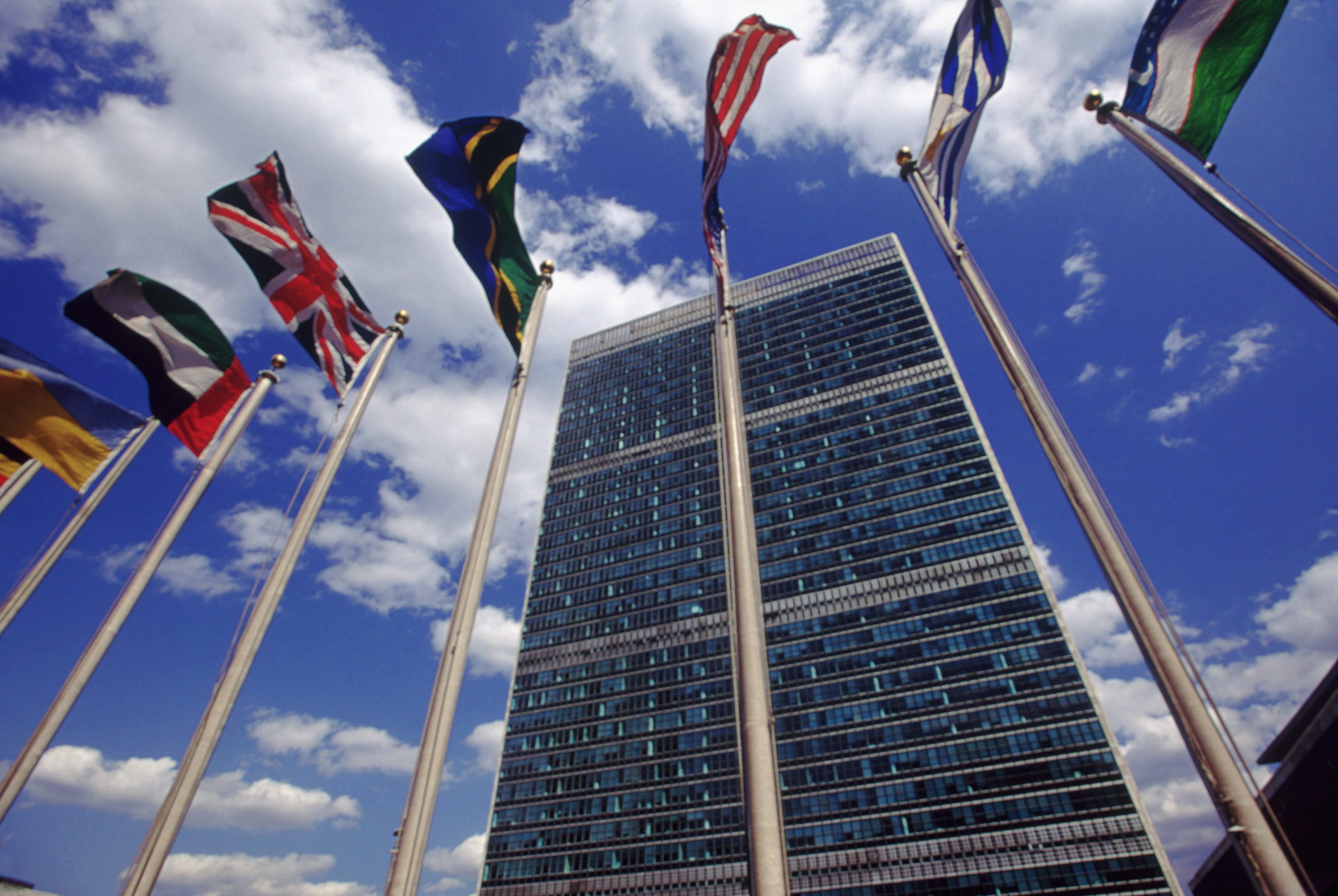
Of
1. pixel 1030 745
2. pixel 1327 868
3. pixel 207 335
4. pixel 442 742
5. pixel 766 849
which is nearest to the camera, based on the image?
pixel 766 849

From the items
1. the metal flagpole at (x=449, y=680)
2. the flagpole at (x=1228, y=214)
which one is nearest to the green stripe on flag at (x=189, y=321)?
the metal flagpole at (x=449, y=680)

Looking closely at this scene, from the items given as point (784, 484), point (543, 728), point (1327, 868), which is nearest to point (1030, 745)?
point (1327, 868)

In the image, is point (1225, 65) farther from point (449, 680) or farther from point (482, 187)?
point (449, 680)

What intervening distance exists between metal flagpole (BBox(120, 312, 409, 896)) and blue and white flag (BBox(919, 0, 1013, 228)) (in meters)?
19.2

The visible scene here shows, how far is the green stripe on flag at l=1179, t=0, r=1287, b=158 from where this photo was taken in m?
17.2

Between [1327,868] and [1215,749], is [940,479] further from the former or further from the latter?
[1215,749]

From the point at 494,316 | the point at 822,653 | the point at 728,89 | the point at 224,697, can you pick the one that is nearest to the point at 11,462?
the point at 224,697

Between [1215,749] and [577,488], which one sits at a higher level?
[577,488]

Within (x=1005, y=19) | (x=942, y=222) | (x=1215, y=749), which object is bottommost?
(x=1215, y=749)

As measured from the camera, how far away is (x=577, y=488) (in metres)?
146

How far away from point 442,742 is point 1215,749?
13558 millimetres

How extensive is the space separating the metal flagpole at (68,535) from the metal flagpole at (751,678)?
62.6ft

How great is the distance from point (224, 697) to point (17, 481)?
12.8 metres

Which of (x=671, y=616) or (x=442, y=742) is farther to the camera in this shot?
(x=671, y=616)
